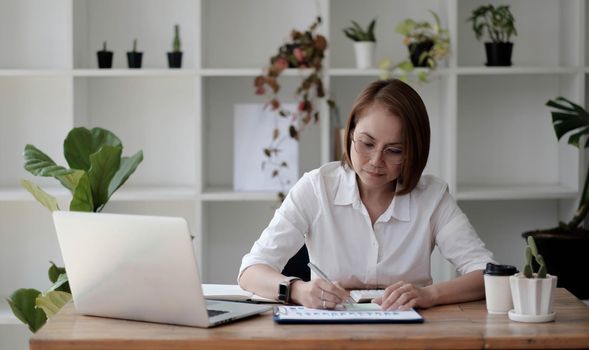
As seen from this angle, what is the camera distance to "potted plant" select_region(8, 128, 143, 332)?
129 inches

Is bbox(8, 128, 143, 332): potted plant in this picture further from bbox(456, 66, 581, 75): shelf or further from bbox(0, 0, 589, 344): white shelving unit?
bbox(456, 66, 581, 75): shelf

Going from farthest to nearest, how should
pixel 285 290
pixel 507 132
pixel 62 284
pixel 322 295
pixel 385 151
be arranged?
pixel 507 132, pixel 62 284, pixel 385 151, pixel 285 290, pixel 322 295

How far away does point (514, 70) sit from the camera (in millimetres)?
4227

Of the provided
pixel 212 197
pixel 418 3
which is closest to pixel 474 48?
pixel 418 3

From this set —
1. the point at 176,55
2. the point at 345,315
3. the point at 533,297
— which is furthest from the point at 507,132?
the point at 345,315

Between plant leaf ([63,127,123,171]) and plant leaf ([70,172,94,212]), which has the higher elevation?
plant leaf ([63,127,123,171])

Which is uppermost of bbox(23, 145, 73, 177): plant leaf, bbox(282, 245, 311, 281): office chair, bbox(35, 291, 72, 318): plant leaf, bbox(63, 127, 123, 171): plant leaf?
bbox(63, 127, 123, 171): plant leaf

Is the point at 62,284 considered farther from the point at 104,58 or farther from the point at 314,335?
the point at 314,335

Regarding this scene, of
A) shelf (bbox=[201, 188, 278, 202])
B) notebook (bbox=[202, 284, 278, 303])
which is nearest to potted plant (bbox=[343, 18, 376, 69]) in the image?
shelf (bbox=[201, 188, 278, 202])

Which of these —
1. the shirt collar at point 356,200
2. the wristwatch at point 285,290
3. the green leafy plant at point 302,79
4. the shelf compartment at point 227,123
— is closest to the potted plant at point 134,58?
the shelf compartment at point 227,123

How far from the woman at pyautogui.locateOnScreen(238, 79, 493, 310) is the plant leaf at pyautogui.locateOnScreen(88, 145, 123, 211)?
708 millimetres

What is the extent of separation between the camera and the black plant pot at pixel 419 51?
423cm

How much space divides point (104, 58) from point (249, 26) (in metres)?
0.69

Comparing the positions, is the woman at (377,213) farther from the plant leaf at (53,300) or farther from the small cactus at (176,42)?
the small cactus at (176,42)
